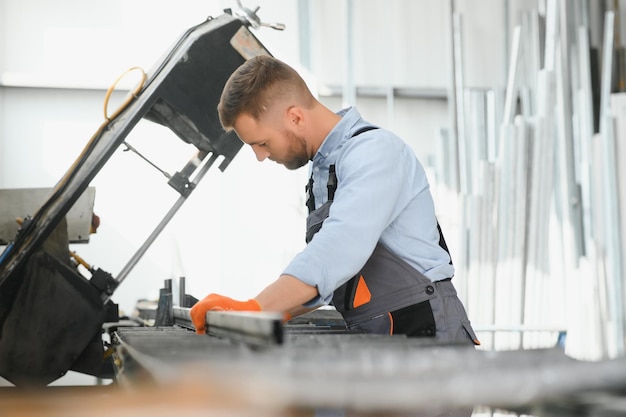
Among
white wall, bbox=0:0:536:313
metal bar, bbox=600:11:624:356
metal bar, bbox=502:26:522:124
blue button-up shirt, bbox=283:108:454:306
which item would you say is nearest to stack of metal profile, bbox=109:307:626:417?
blue button-up shirt, bbox=283:108:454:306

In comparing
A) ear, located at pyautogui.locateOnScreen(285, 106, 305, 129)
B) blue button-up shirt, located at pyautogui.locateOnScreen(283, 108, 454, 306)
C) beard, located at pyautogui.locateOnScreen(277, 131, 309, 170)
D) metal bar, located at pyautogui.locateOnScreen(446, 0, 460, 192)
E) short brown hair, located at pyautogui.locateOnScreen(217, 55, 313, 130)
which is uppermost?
metal bar, located at pyautogui.locateOnScreen(446, 0, 460, 192)

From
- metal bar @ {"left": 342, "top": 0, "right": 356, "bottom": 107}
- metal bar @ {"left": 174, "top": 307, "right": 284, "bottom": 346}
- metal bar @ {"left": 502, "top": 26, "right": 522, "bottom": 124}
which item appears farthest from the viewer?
metal bar @ {"left": 342, "top": 0, "right": 356, "bottom": 107}

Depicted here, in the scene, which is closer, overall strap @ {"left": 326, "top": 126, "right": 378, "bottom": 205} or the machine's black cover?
overall strap @ {"left": 326, "top": 126, "right": 378, "bottom": 205}

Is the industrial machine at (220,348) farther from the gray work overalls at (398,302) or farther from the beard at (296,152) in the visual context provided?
the beard at (296,152)

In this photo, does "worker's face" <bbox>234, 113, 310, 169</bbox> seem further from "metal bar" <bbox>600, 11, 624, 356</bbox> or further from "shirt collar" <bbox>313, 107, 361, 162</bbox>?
"metal bar" <bbox>600, 11, 624, 356</bbox>

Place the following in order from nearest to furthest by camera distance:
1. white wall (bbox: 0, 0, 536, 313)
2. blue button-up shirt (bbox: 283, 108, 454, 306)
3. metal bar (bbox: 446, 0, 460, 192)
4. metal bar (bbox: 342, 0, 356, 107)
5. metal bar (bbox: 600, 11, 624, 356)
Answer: blue button-up shirt (bbox: 283, 108, 454, 306) < metal bar (bbox: 600, 11, 624, 356) < metal bar (bbox: 446, 0, 460, 192) < white wall (bbox: 0, 0, 536, 313) < metal bar (bbox: 342, 0, 356, 107)

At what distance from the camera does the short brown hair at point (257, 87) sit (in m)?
1.88

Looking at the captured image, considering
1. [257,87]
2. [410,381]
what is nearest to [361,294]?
[257,87]

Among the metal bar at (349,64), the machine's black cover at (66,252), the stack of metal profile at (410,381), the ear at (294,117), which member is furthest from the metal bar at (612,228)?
the stack of metal profile at (410,381)

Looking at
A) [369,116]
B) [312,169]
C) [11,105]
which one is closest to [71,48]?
[11,105]

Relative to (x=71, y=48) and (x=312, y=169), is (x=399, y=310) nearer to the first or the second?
(x=312, y=169)

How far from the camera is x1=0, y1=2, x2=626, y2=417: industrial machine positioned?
72 cm

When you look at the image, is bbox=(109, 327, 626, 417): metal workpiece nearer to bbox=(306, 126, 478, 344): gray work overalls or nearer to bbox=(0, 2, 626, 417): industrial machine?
bbox=(0, 2, 626, 417): industrial machine

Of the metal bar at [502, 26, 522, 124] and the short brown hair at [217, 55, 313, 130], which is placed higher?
the metal bar at [502, 26, 522, 124]
